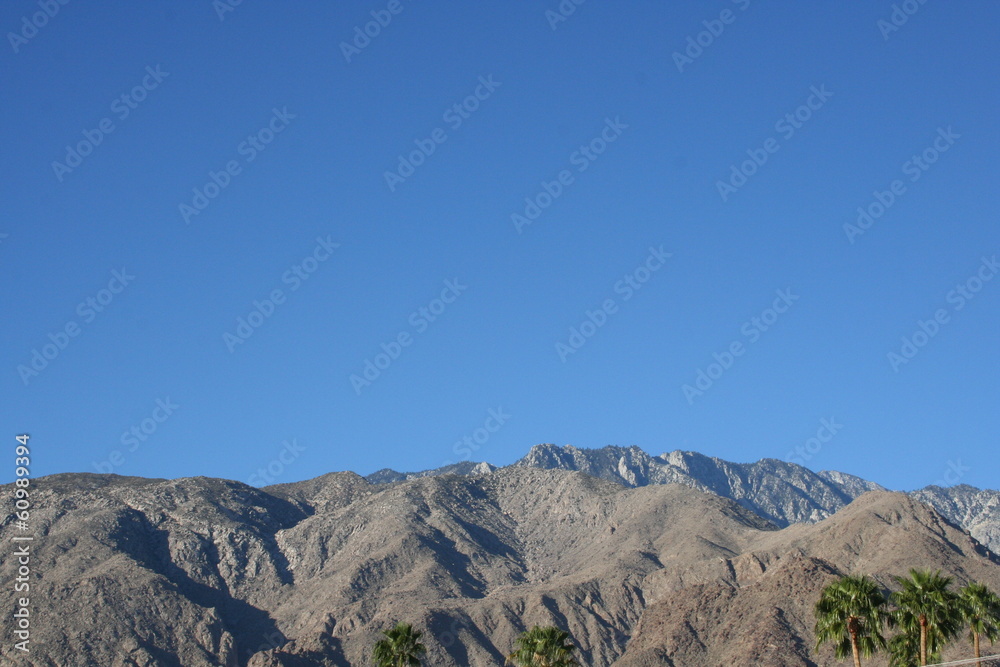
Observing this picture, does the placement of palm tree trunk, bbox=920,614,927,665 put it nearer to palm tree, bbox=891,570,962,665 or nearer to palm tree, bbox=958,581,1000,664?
palm tree, bbox=891,570,962,665

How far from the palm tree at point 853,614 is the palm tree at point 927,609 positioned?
83.3 inches

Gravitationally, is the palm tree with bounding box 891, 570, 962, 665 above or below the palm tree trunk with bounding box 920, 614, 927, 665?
above

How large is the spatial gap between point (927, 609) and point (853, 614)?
4.71 metres

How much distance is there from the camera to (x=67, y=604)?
18700 cm

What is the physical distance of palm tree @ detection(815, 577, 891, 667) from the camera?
5725 cm

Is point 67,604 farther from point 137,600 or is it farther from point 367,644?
point 367,644

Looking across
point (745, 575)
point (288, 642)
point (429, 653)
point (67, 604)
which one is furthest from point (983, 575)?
point (67, 604)

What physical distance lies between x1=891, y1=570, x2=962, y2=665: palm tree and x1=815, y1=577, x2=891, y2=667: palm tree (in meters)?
2.12

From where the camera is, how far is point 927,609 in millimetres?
58875

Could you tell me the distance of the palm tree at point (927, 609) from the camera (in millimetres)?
58906

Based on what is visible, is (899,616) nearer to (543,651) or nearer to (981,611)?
(981,611)

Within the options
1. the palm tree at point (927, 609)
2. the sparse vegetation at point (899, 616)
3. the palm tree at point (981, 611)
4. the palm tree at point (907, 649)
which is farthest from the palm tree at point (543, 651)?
the palm tree at point (981, 611)

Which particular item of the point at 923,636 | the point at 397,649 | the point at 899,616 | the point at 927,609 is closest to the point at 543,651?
the point at 397,649

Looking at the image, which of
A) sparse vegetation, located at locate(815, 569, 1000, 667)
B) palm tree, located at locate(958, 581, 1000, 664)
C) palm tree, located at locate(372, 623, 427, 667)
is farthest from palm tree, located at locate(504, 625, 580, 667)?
palm tree, located at locate(958, 581, 1000, 664)
